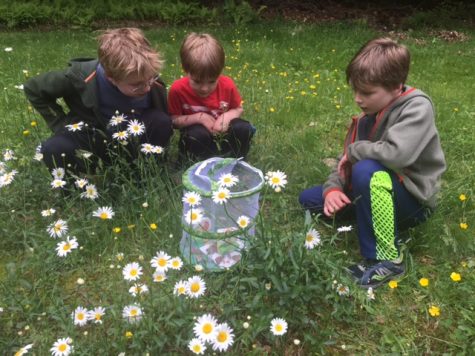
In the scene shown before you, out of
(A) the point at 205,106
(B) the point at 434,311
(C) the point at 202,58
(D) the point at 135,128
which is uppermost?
(C) the point at 202,58

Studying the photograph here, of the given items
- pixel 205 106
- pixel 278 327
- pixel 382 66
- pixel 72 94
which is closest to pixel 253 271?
pixel 278 327

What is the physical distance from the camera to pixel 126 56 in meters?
2.34

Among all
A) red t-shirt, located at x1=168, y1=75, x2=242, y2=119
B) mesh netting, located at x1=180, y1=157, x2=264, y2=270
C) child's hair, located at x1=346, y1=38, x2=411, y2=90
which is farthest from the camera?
red t-shirt, located at x1=168, y1=75, x2=242, y2=119

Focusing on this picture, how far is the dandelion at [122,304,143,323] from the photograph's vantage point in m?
1.69

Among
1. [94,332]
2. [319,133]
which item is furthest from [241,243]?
[319,133]

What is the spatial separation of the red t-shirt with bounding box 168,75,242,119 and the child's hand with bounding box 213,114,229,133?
99 mm

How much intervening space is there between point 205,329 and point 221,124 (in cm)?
147

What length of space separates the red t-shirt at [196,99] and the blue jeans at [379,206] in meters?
1.10

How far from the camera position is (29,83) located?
2.63m

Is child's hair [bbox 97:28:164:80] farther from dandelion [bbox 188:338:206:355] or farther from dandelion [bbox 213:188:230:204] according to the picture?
dandelion [bbox 188:338:206:355]

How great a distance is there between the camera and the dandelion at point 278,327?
A: 5.46 ft

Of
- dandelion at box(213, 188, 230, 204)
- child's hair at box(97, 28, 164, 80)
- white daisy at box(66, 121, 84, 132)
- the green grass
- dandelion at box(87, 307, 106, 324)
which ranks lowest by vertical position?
the green grass

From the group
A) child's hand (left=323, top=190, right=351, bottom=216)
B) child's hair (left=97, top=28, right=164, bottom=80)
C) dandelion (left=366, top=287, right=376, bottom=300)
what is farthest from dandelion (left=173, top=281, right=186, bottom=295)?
child's hair (left=97, top=28, right=164, bottom=80)

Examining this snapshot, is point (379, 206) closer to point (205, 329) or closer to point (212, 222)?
point (212, 222)
